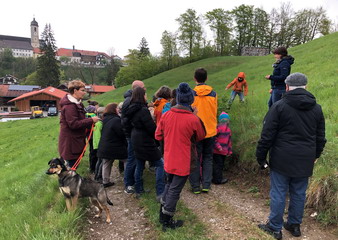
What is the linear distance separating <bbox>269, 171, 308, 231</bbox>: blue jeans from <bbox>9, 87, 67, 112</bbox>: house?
2076 inches

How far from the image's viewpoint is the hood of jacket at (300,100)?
3143 millimetres

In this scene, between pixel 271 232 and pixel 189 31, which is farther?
pixel 189 31

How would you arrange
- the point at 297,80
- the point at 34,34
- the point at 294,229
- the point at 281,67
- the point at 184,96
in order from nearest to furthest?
the point at 297,80, the point at 294,229, the point at 184,96, the point at 281,67, the point at 34,34


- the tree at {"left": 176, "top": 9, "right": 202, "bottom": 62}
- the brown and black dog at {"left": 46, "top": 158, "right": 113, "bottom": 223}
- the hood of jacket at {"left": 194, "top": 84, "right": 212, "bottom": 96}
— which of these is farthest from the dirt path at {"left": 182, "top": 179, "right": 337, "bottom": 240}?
the tree at {"left": 176, "top": 9, "right": 202, "bottom": 62}

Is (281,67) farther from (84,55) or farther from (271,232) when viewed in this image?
(84,55)

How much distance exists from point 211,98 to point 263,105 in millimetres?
4111

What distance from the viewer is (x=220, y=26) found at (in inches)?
2073

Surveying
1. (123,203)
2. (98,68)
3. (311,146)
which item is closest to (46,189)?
(123,203)

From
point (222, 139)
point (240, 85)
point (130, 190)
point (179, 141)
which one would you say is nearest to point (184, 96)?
point (179, 141)

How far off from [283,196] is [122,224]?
275 cm

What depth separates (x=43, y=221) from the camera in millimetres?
3834

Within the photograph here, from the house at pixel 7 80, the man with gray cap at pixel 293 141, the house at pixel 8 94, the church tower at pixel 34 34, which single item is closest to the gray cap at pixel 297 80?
the man with gray cap at pixel 293 141

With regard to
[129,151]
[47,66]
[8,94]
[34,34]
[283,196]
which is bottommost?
[283,196]

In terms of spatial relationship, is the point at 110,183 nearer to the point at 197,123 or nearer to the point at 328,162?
the point at 197,123
